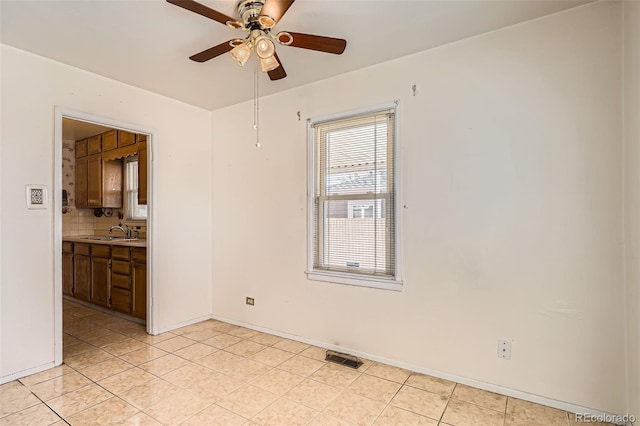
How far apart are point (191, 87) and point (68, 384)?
2730 mm

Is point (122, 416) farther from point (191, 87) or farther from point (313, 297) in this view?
point (191, 87)

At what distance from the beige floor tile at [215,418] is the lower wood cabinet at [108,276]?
2020 millimetres

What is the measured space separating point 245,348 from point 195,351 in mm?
453

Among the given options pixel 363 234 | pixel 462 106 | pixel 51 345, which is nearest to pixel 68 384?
pixel 51 345

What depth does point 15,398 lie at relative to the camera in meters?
2.22

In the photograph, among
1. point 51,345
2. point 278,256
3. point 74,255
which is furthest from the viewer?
point 74,255

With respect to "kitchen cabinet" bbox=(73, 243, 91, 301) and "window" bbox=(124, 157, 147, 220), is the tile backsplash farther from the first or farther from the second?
"kitchen cabinet" bbox=(73, 243, 91, 301)

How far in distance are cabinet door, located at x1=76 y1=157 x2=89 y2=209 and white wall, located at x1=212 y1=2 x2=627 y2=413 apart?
14.2 feet

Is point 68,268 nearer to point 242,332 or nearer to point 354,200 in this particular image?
point 242,332

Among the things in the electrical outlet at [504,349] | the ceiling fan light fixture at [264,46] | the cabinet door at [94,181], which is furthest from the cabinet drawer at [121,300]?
the electrical outlet at [504,349]

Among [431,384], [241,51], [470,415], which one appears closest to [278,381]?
[431,384]

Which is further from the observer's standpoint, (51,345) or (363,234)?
(363,234)

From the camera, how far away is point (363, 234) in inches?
115

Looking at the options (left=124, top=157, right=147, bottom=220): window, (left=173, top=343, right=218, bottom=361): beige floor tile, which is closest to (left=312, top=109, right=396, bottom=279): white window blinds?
(left=173, top=343, right=218, bottom=361): beige floor tile
